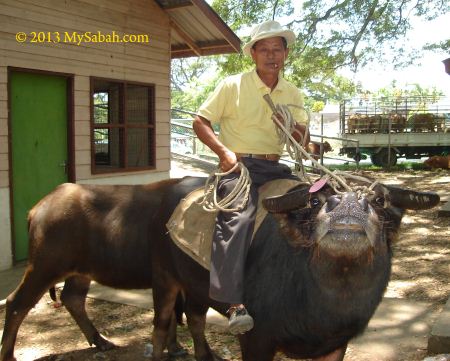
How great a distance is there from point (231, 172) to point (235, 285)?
0.79 m

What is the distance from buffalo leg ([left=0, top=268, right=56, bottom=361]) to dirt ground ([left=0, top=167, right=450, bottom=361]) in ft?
0.93

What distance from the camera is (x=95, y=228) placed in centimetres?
418

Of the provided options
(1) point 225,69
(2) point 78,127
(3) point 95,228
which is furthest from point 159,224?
(1) point 225,69

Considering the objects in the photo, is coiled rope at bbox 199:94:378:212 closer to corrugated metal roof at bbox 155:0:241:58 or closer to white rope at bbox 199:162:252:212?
white rope at bbox 199:162:252:212

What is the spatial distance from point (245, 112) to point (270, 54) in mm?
431

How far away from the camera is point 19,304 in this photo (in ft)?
13.1

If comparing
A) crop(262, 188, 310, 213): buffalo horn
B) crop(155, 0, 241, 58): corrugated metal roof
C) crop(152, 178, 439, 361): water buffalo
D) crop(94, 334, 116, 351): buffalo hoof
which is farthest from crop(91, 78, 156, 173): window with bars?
crop(262, 188, 310, 213): buffalo horn

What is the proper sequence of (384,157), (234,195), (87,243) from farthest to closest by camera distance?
(384,157) < (87,243) < (234,195)

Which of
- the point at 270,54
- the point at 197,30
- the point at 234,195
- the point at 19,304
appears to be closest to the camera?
the point at 234,195

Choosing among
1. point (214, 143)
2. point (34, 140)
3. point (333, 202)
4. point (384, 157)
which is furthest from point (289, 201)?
point (384, 157)

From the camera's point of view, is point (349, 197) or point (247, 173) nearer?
point (349, 197)

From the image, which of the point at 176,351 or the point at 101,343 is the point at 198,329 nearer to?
the point at 176,351

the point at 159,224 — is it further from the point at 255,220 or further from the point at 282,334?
the point at 282,334

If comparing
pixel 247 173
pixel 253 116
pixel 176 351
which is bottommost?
pixel 176 351
